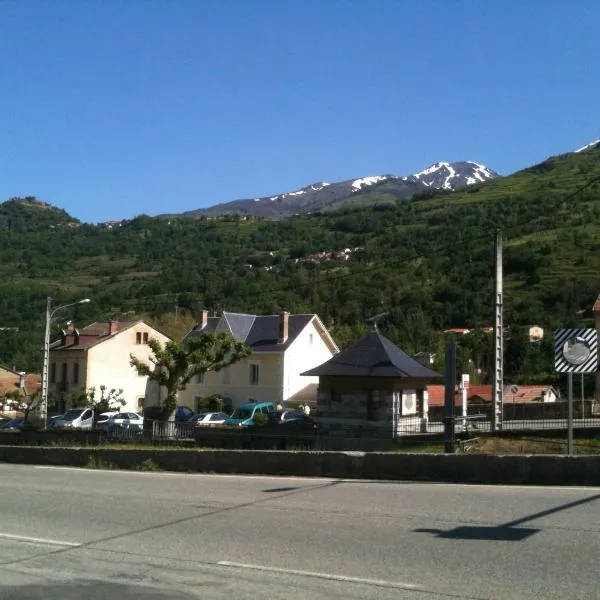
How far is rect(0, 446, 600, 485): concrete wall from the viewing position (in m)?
14.1

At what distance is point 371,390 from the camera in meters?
38.2

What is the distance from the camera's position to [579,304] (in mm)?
94500

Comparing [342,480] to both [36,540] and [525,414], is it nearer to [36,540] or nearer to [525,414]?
[36,540]

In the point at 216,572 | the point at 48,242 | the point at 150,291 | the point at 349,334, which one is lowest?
the point at 216,572

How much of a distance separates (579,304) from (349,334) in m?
30.1

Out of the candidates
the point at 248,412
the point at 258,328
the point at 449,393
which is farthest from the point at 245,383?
the point at 449,393

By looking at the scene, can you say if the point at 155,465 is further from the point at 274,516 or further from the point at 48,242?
the point at 48,242

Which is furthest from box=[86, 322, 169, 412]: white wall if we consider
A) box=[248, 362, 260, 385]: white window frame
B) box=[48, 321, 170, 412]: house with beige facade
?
box=[248, 362, 260, 385]: white window frame

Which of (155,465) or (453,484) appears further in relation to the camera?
(155,465)

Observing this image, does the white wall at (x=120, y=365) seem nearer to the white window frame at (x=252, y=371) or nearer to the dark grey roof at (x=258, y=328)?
the dark grey roof at (x=258, y=328)

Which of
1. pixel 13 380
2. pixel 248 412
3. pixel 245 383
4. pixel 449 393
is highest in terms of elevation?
pixel 13 380

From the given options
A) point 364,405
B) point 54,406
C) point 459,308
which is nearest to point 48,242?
point 459,308

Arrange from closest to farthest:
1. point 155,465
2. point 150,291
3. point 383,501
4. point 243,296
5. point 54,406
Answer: point 383,501, point 155,465, point 54,406, point 243,296, point 150,291

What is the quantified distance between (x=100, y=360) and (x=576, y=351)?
5418 cm
